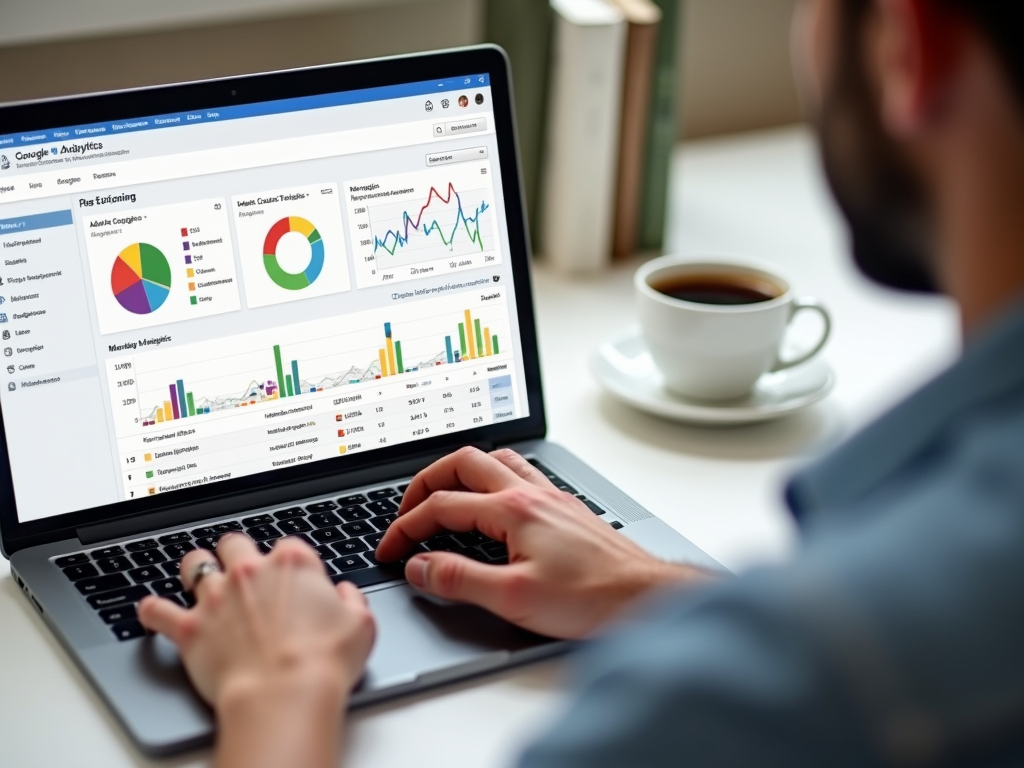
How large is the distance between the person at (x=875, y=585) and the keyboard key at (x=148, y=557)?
119 millimetres

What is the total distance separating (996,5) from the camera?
507mm

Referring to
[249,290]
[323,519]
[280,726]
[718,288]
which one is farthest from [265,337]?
[718,288]

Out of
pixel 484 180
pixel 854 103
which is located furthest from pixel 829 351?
pixel 854 103

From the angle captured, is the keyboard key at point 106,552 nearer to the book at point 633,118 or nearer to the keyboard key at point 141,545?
the keyboard key at point 141,545

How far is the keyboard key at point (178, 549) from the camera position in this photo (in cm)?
91

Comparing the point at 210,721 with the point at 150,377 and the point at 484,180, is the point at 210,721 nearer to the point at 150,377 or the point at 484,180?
the point at 150,377

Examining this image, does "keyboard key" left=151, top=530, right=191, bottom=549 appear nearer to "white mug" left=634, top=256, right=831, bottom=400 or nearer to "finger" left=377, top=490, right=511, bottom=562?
"finger" left=377, top=490, right=511, bottom=562

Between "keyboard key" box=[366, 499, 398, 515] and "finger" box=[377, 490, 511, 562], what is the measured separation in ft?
0.18

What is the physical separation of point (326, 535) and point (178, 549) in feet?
0.33

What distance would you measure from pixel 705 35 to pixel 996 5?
1414mm

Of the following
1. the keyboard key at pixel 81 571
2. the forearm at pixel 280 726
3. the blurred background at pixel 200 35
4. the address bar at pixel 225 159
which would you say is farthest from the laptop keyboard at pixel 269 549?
the blurred background at pixel 200 35

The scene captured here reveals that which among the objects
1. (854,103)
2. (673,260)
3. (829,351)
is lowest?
(829,351)

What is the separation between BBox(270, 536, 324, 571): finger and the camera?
0.81 m

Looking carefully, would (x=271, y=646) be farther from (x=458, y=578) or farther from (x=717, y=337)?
(x=717, y=337)
